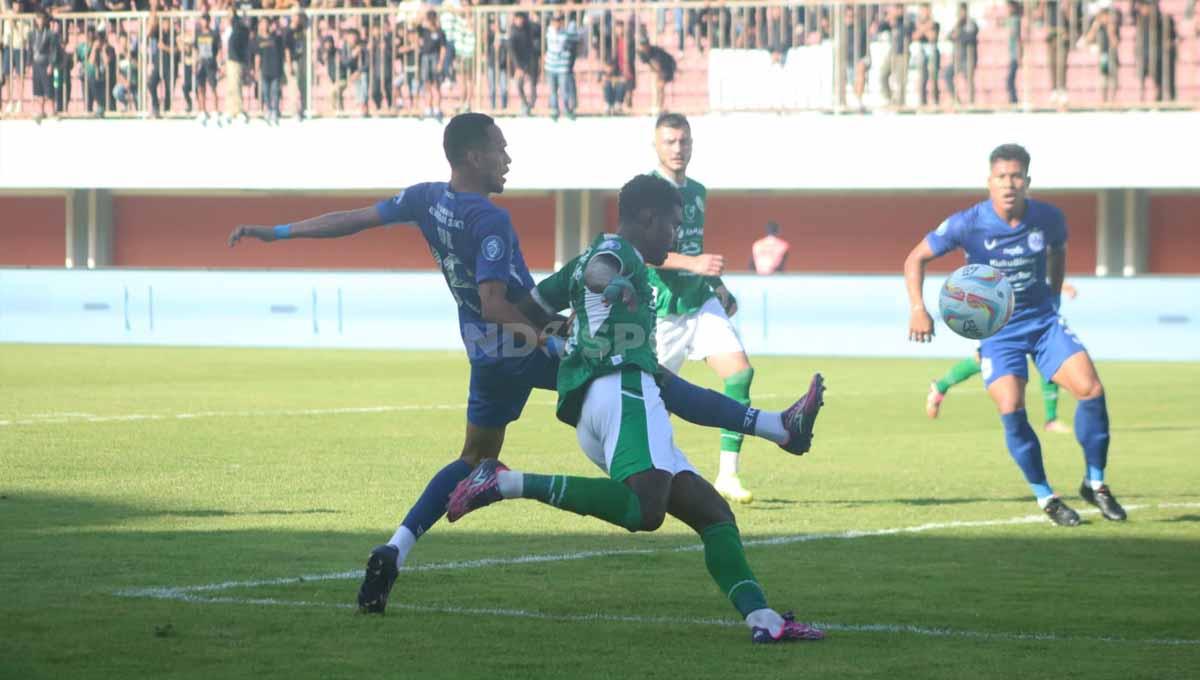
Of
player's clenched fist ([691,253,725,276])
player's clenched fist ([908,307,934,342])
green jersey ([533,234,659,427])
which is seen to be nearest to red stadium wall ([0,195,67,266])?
player's clenched fist ([908,307,934,342])

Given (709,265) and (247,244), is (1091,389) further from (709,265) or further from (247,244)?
(247,244)

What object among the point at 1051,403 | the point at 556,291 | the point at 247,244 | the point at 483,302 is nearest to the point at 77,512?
the point at 483,302

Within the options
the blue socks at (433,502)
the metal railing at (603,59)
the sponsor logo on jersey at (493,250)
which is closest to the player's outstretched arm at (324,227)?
the sponsor logo on jersey at (493,250)

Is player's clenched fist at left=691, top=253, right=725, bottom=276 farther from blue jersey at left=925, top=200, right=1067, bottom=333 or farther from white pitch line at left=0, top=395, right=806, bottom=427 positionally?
white pitch line at left=0, top=395, right=806, bottom=427

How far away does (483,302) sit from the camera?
7.93 metres

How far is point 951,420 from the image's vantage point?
18.2 m

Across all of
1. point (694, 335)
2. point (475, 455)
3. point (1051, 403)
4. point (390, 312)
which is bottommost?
point (390, 312)

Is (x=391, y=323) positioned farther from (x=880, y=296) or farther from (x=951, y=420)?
(x=951, y=420)

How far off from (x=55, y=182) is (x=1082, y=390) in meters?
30.0

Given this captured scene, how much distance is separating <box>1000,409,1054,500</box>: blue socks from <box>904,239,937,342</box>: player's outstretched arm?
0.69 metres

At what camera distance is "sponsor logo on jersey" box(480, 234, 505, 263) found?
7.98m

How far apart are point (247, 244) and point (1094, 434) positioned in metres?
32.7

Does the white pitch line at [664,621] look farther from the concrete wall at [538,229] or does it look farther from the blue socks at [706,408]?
the concrete wall at [538,229]

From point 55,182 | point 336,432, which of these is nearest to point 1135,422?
point 336,432
